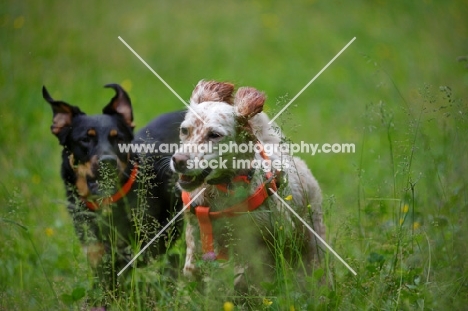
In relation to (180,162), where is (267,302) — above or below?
below

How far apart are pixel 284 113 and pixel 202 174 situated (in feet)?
2.11

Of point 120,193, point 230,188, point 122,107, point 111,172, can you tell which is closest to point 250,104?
point 230,188

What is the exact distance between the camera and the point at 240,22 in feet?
44.3

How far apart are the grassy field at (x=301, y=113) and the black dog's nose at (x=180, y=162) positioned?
58 centimetres

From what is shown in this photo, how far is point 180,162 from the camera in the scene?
376 centimetres

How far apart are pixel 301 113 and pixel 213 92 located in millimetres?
4856

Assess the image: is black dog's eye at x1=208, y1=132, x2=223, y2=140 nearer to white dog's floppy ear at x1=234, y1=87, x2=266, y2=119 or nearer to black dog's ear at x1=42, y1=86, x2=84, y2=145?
white dog's floppy ear at x1=234, y1=87, x2=266, y2=119

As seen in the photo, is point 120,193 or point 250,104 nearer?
point 250,104

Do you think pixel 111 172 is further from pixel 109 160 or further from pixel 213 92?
pixel 213 92

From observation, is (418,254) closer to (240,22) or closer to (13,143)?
(13,143)

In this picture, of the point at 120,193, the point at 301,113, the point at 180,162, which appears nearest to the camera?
the point at 180,162

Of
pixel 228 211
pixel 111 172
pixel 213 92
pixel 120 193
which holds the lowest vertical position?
pixel 228 211

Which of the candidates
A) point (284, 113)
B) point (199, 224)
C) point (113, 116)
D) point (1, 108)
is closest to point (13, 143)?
point (1, 108)

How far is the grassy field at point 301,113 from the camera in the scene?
11.9 feet
